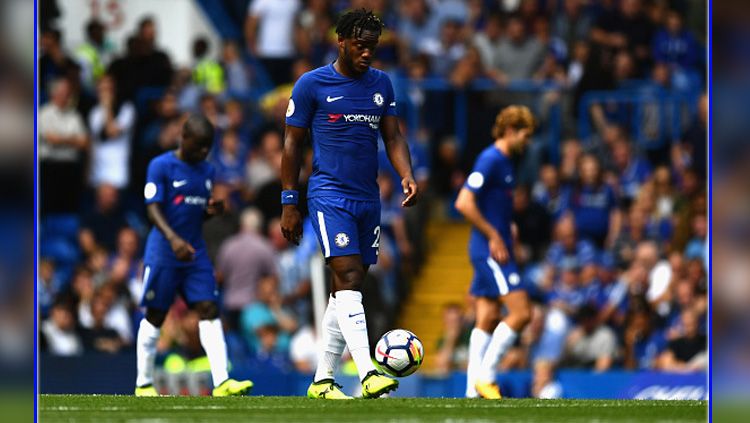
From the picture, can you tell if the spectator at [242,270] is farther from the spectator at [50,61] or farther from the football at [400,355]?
the football at [400,355]

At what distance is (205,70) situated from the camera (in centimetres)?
2070

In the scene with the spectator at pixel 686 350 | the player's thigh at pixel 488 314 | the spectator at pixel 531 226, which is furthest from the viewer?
the spectator at pixel 531 226

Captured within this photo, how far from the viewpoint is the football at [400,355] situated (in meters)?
9.91

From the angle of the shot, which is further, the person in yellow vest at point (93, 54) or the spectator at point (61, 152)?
the person in yellow vest at point (93, 54)

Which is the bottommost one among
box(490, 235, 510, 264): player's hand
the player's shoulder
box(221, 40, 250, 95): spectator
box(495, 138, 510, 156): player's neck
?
box(490, 235, 510, 264): player's hand

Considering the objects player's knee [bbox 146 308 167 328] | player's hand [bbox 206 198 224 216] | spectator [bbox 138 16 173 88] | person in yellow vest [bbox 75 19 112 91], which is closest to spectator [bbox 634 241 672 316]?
spectator [bbox 138 16 173 88]

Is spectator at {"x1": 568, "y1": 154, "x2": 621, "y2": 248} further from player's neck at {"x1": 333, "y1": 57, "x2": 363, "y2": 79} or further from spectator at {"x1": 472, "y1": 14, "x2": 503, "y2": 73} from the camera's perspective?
player's neck at {"x1": 333, "y1": 57, "x2": 363, "y2": 79}

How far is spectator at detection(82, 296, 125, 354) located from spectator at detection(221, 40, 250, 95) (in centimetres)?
379

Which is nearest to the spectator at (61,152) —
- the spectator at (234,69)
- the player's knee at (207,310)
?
the spectator at (234,69)

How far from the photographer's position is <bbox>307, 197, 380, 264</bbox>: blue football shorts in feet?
31.5

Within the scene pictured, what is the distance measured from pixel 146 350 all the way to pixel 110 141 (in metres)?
8.06

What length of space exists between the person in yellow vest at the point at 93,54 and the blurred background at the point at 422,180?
25 mm

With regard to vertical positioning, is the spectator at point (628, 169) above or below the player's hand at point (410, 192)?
above

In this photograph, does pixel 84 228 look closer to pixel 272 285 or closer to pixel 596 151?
Result: pixel 272 285
